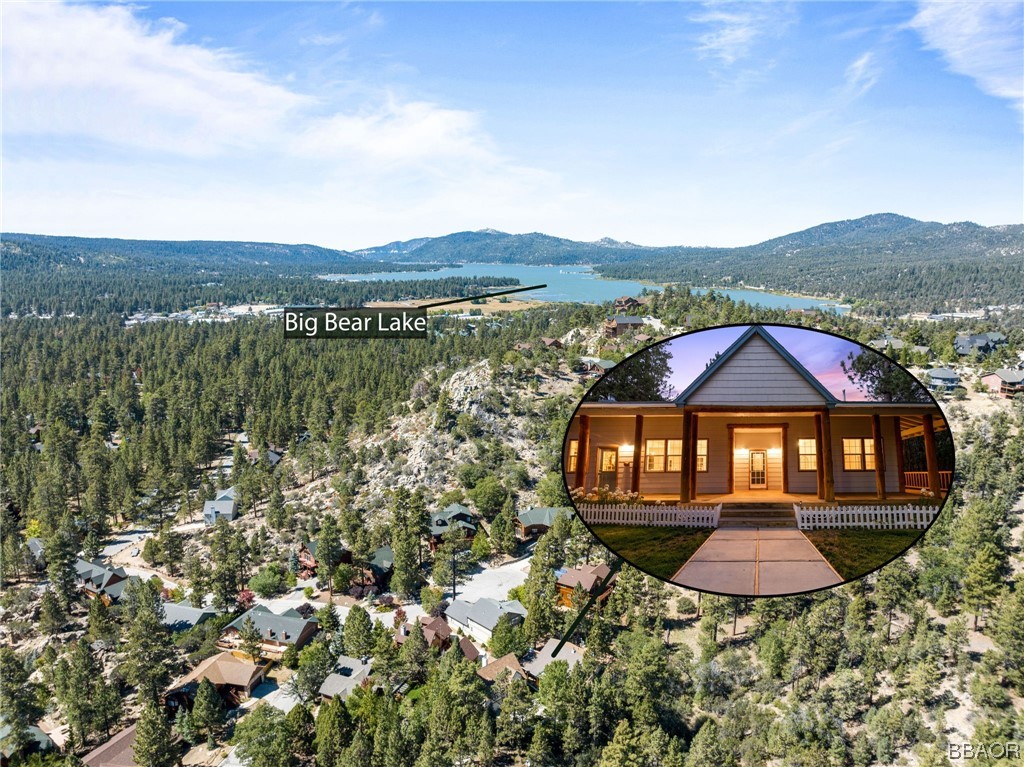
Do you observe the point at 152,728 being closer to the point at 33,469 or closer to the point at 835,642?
the point at 835,642

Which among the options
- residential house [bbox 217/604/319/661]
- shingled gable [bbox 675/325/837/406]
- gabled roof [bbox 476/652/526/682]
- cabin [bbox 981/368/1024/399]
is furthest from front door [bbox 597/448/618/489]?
cabin [bbox 981/368/1024/399]

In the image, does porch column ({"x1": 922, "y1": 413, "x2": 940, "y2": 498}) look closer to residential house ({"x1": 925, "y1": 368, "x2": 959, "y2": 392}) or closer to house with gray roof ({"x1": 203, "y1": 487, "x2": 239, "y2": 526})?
house with gray roof ({"x1": 203, "y1": 487, "x2": 239, "y2": 526})

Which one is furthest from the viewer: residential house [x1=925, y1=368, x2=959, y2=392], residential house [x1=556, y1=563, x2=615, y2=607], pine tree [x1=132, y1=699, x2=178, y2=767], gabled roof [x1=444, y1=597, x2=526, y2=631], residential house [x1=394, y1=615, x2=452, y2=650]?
residential house [x1=925, y1=368, x2=959, y2=392]

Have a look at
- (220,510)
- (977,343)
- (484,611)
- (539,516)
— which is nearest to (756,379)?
(484,611)

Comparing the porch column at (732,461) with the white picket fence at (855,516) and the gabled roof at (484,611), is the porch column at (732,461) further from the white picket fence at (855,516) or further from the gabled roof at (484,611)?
the gabled roof at (484,611)

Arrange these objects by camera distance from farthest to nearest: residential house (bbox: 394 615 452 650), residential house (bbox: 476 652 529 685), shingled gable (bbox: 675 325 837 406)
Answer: residential house (bbox: 394 615 452 650) → residential house (bbox: 476 652 529 685) → shingled gable (bbox: 675 325 837 406)

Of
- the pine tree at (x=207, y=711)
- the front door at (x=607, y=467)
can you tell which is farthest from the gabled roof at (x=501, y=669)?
the front door at (x=607, y=467)
